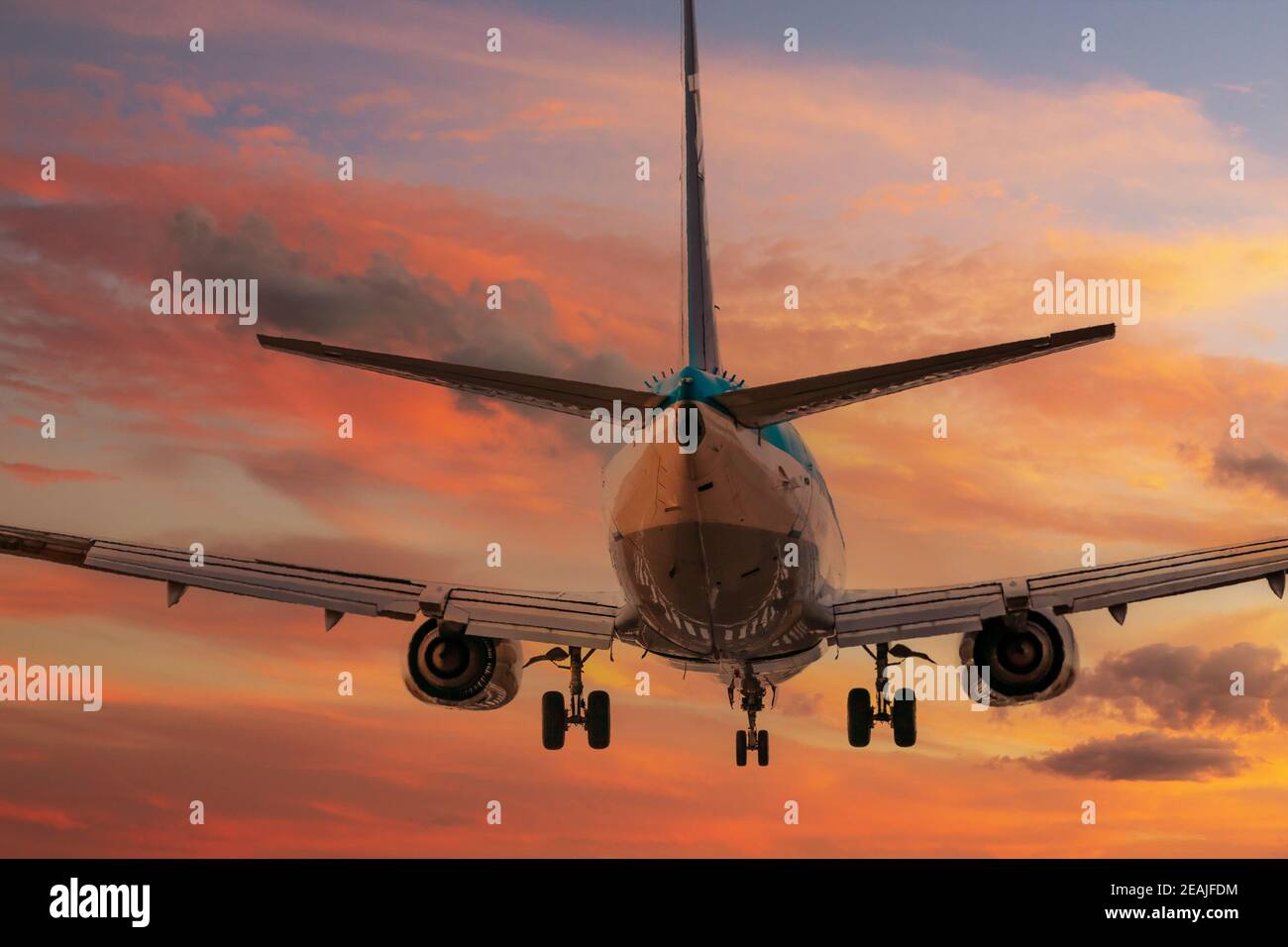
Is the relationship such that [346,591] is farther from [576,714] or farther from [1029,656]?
[1029,656]

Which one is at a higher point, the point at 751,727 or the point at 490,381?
the point at 490,381

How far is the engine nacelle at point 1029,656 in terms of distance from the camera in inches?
1148

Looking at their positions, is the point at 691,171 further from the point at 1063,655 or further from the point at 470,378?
the point at 1063,655

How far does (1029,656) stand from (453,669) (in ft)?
41.0

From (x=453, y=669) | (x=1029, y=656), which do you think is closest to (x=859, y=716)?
(x=1029, y=656)

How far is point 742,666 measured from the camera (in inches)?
1265

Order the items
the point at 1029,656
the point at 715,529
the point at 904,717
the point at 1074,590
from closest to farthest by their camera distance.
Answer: the point at 715,529, the point at 1074,590, the point at 1029,656, the point at 904,717

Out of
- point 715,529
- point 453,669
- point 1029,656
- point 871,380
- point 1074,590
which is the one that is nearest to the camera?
point 871,380

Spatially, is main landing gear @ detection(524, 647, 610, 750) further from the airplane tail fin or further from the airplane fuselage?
the airplane tail fin

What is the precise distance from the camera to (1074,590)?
28609 millimetres

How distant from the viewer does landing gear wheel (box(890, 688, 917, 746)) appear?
32.3 metres
